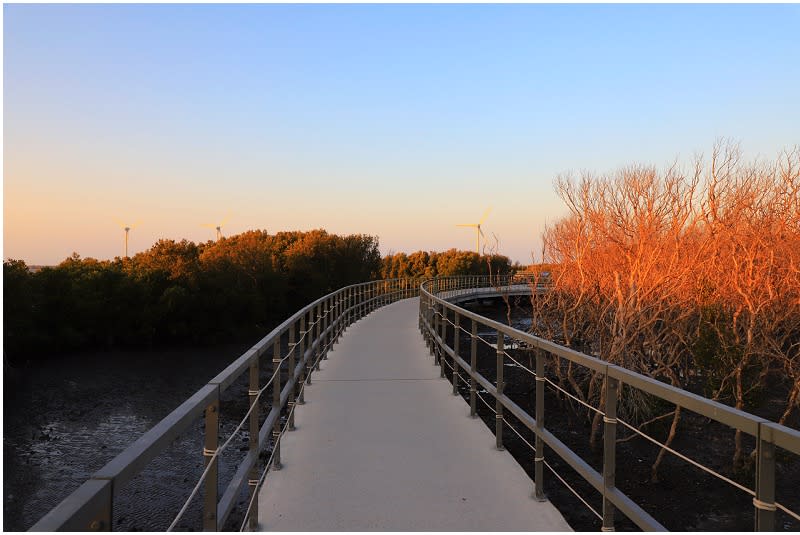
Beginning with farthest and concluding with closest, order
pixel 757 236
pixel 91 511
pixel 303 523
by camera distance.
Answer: pixel 757 236
pixel 303 523
pixel 91 511

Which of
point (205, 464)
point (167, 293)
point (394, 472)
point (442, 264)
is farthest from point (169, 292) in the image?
point (442, 264)

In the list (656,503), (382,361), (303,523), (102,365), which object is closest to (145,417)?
(102,365)

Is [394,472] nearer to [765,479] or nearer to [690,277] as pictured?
[765,479]

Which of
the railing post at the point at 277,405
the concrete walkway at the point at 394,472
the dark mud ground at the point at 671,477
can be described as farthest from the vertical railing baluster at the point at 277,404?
the dark mud ground at the point at 671,477

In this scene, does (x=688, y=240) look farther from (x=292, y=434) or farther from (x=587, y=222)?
(x=292, y=434)

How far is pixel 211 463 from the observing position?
2590mm

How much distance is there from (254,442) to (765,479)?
273 cm

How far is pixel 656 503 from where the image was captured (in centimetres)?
1195

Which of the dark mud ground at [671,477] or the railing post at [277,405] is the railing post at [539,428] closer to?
the railing post at [277,405]

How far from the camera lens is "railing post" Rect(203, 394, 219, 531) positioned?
261 cm

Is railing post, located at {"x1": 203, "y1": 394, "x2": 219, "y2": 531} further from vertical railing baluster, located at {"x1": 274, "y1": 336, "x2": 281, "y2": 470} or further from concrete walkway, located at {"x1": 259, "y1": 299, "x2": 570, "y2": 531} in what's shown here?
vertical railing baluster, located at {"x1": 274, "y1": 336, "x2": 281, "y2": 470}

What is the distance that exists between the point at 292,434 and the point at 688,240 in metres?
12.5

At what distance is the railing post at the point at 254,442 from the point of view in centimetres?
359

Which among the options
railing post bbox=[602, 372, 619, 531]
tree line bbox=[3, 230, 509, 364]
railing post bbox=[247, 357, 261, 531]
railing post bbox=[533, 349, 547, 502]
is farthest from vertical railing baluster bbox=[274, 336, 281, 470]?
tree line bbox=[3, 230, 509, 364]
